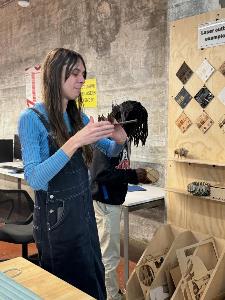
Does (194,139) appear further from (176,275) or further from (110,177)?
(176,275)

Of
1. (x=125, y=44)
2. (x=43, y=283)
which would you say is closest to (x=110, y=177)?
(x=43, y=283)

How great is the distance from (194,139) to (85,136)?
4.36 ft

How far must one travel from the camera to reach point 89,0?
3754 millimetres

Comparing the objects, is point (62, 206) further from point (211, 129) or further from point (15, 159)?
point (15, 159)

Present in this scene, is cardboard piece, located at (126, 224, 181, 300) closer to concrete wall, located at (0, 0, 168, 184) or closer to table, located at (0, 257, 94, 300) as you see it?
concrete wall, located at (0, 0, 168, 184)

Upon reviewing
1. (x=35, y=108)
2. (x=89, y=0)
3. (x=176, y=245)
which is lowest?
(x=176, y=245)

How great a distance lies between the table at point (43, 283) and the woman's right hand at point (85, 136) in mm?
404

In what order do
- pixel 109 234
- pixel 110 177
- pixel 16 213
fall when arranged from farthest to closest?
pixel 16 213 → pixel 109 234 → pixel 110 177

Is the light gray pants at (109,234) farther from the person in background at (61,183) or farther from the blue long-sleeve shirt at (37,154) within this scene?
the blue long-sleeve shirt at (37,154)

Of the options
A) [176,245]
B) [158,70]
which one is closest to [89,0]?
[158,70]

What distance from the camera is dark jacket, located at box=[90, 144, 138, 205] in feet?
7.12

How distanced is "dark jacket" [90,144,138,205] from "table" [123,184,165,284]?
0.30m

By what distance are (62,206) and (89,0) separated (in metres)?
3.05

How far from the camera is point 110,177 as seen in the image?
2.16 meters
